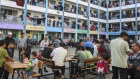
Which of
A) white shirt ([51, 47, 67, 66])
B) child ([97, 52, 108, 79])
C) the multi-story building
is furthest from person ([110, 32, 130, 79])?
the multi-story building

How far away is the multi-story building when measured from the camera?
2030 centimetres

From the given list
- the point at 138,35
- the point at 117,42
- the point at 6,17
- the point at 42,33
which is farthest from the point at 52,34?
the point at 117,42

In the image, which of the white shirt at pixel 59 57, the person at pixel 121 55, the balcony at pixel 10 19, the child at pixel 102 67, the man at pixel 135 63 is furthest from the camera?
the balcony at pixel 10 19

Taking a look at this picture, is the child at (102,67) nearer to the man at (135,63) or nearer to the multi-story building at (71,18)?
the man at (135,63)

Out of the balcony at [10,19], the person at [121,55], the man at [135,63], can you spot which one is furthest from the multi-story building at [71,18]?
the man at [135,63]

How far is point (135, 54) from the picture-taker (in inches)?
156

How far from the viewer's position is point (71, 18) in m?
29.3

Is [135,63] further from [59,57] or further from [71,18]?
[71,18]

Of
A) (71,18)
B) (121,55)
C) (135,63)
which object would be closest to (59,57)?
(121,55)

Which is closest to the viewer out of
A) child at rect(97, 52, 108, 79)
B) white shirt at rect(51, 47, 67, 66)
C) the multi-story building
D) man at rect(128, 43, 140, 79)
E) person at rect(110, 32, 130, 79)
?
man at rect(128, 43, 140, 79)

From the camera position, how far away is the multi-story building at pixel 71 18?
20.3 meters

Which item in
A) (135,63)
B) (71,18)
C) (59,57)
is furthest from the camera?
(71,18)

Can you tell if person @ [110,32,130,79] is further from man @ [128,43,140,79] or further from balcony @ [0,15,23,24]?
balcony @ [0,15,23,24]

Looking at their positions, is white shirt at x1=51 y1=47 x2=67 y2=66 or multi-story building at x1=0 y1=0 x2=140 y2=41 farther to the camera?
multi-story building at x1=0 y1=0 x2=140 y2=41
